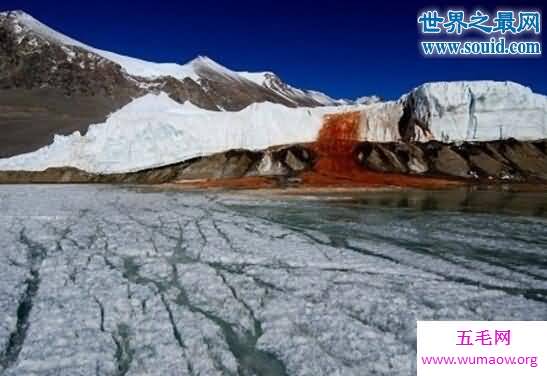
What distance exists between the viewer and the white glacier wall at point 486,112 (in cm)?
3306

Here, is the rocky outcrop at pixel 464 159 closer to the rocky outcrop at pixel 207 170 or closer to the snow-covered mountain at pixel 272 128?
the snow-covered mountain at pixel 272 128

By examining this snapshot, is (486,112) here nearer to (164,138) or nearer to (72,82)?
(164,138)

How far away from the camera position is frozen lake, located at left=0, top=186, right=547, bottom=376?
13.9ft

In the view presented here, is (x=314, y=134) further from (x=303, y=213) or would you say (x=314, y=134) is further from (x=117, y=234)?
(x=117, y=234)

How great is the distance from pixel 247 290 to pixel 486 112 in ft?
103

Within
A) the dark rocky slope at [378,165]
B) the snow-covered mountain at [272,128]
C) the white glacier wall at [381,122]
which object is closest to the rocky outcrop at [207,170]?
the dark rocky slope at [378,165]

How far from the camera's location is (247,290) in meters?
6.00

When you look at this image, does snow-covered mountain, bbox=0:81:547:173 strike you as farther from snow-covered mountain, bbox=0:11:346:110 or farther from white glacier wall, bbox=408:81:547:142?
snow-covered mountain, bbox=0:11:346:110

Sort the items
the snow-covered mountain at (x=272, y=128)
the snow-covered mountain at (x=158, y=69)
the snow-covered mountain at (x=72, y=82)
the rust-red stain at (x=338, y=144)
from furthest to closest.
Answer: the snow-covered mountain at (x=158, y=69) → the snow-covered mountain at (x=72, y=82) → the snow-covered mountain at (x=272, y=128) → the rust-red stain at (x=338, y=144)

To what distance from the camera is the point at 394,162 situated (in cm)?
2970

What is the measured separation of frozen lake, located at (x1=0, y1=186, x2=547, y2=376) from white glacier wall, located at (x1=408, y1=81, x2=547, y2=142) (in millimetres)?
23198

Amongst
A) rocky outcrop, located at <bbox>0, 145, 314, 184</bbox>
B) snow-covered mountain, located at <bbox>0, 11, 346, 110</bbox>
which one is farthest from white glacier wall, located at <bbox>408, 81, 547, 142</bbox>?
snow-covered mountain, located at <bbox>0, 11, 346, 110</bbox>

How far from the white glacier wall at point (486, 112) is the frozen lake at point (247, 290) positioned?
913 inches

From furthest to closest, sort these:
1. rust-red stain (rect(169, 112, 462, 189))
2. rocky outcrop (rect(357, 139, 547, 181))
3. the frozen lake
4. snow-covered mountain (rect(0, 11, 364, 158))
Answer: snow-covered mountain (rect(0, 11, 364, 158)), rocky outcrop (rect(357, 139, 547, 181)), rust-red stain (rect(169, 112, 462, 189)), the frozen lake
